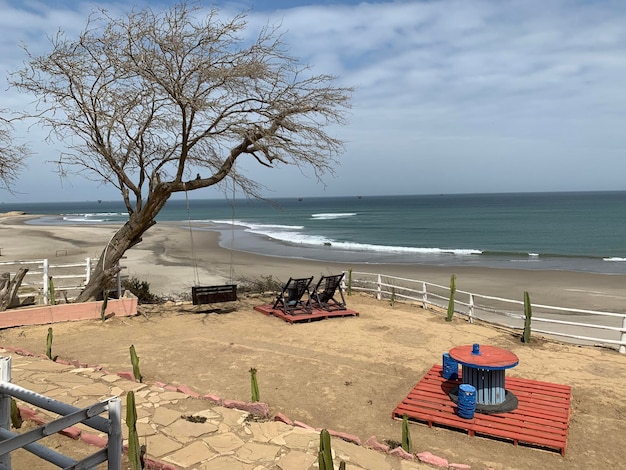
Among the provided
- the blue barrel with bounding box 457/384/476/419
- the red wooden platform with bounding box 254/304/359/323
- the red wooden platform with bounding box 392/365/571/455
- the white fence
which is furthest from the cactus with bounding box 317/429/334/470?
the white fence

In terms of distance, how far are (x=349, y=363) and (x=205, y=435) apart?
3.86 m

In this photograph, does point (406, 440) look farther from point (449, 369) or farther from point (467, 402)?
point (449, 369)

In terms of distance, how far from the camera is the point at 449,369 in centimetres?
705

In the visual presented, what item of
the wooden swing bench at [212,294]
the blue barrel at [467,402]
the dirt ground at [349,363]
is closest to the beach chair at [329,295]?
the dirt ground at [349,363]

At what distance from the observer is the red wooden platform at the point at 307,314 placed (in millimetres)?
11109

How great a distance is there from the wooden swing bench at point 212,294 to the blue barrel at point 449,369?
6.36 meters

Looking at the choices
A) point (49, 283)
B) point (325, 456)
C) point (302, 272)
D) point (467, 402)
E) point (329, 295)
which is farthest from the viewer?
point (302, 272)

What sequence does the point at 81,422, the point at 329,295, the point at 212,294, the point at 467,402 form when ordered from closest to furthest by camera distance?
the point at 81,422
the point at 467,402
the point at 212,294
the point at 329,295

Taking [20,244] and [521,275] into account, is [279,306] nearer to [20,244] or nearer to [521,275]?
[521,275]

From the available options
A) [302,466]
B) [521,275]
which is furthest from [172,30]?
[521,275]

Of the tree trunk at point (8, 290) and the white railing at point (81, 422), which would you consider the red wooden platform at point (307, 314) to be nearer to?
the tree trunk at point (8, 290)

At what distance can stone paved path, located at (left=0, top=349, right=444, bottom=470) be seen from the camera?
169 inches

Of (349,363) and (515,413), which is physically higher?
(515,413)

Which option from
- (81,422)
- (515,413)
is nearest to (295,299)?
(515,413)
